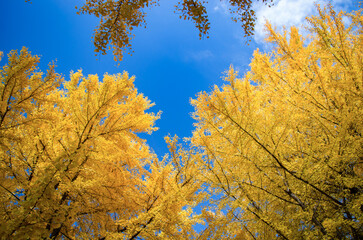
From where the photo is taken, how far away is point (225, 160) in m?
2.71

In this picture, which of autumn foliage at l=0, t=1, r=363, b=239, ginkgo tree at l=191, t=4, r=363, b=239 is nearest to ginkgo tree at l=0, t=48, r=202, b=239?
autumn foliage at l=0, t=1, r=363, b=239

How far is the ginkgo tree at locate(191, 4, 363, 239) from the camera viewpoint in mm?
2146

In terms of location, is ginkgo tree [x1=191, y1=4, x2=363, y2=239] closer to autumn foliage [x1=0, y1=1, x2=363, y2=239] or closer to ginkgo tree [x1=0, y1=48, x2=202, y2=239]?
autumn foliage [x1=0, y1=1, x2=363, y2=239]

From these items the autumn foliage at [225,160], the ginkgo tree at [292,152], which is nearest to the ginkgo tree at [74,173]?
the autumn foliage at [225,160]

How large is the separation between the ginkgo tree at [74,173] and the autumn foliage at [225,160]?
0.02 metres

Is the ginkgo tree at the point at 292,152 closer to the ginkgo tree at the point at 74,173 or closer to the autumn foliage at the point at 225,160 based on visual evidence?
the autumn foliage at the point at 225,160

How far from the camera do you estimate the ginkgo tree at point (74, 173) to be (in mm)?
2121

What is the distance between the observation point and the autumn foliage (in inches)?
82.7

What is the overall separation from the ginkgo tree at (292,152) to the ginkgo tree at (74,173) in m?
0.91

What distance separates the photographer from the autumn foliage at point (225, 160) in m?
2.10

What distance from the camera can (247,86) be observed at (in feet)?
8.99

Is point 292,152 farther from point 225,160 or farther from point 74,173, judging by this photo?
point 74,173

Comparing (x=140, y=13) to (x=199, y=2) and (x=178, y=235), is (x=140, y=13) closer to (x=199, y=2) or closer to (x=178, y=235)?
(x=199, y=2)

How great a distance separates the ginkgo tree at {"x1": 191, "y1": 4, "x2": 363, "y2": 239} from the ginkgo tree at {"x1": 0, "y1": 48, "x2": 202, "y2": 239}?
907 mm
